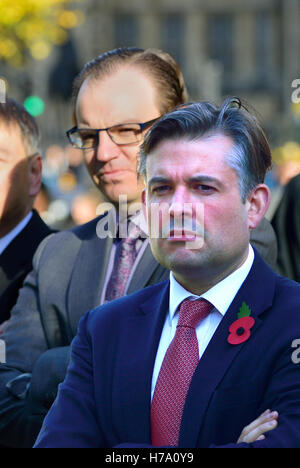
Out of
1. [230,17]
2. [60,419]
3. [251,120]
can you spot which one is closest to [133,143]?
[251,120]

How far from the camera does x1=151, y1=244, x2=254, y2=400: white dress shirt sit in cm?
255

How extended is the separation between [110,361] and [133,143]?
1135 millimetres

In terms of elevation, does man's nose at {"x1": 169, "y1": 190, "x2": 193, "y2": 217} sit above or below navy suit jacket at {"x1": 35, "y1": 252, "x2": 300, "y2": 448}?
above

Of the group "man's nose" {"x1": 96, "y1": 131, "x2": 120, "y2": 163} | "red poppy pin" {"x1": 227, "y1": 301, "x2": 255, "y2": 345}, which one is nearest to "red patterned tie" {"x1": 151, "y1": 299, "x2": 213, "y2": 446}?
"red poppy pin" {"x1": 227, "y1": 301, "x2": 255, "y2": 345}

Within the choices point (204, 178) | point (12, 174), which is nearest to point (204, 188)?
point (204, 178)

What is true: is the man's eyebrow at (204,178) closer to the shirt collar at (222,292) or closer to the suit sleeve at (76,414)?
the shirt collar at (222,292)

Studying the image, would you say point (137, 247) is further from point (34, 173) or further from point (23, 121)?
point (23, 121)

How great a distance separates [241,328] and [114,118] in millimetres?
1303

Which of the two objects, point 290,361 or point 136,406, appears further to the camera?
point 136,406

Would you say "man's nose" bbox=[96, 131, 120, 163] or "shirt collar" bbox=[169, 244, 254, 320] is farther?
"man's nose" bbox=[96, 131, 120, 163]

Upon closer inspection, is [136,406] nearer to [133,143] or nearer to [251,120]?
[251,120]

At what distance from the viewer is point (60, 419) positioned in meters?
2.60

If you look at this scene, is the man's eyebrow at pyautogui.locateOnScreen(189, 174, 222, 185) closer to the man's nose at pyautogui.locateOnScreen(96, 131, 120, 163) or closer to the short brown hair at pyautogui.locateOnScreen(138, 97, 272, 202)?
the short brown hair at pyautogui.locateOnScreen(138, 97, 272, 202)

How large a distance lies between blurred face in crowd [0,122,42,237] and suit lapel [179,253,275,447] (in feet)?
5.82
